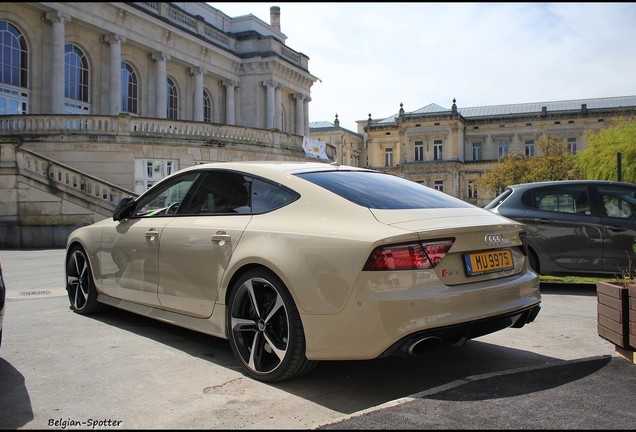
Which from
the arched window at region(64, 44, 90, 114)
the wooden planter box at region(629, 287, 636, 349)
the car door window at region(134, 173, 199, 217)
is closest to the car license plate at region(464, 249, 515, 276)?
the wooden planter box at region(629, 287, 636, 349)

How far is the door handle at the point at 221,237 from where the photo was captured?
4320 millimetres

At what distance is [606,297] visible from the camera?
453cm

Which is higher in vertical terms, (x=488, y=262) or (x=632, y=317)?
(x=488, y=262)

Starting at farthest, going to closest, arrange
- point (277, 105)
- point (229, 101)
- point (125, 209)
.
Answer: point (277, 105) < point (229, 101) < point (125, 209)

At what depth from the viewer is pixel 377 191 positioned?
4410 millimetres

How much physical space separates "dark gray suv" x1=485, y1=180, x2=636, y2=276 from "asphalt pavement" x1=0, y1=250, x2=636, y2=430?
8.86 feet

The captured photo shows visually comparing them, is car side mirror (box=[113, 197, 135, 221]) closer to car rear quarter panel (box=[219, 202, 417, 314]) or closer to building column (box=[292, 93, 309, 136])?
car rear quarter panel (box=[219, 202, 417, 314])

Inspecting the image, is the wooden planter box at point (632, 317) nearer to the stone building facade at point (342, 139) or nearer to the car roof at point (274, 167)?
the car roof at point (274, 167)

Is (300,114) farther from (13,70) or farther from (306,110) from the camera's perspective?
(13,70)

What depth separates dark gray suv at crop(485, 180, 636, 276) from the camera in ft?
26.6

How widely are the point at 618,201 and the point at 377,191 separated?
572 cm

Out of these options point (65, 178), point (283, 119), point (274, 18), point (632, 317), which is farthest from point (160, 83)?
point (632, 317)

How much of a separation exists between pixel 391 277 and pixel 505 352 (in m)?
2.00

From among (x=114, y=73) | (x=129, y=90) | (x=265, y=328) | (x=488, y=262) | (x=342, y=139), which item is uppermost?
(x=342, y=139)
